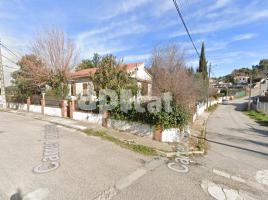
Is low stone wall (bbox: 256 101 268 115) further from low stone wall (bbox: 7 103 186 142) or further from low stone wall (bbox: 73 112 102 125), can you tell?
low stone wall (bbox: 73 112 102 125)

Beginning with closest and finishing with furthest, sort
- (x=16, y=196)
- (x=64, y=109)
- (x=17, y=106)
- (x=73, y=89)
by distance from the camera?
(x=16, y=196)
(x=64, y=109)
(x=17, y=106)
(x=73, y=89)

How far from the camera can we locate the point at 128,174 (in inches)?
177

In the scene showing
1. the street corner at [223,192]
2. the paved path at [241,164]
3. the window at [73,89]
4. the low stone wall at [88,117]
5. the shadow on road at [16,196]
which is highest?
the window at [73,89]

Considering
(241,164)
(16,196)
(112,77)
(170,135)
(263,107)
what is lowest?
(241,164)

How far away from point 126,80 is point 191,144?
16.3 feet

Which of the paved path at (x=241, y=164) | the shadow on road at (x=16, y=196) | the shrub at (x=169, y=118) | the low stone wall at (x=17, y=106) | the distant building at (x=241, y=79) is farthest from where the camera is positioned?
the distant building at (x=241, y=79)

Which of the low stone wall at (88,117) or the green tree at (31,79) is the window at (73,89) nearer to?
the green tree at (31,79)

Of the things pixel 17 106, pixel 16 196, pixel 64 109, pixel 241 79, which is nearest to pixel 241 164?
pixel 16 196

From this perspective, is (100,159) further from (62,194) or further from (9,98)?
(9,98)

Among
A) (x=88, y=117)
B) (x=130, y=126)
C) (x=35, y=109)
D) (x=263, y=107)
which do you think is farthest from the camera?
(x=263, y=107)

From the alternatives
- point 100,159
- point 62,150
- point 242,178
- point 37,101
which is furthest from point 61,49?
point 242,178

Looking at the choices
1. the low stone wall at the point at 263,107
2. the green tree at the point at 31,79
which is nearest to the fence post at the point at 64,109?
the green tree at the point at 31,79

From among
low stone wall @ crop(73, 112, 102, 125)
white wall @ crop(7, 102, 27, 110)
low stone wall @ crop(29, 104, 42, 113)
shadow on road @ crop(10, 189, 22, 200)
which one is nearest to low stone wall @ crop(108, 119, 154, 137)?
low stone wall @ crop(73, 112, 102, 125)

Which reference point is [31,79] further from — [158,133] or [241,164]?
[241,164]
